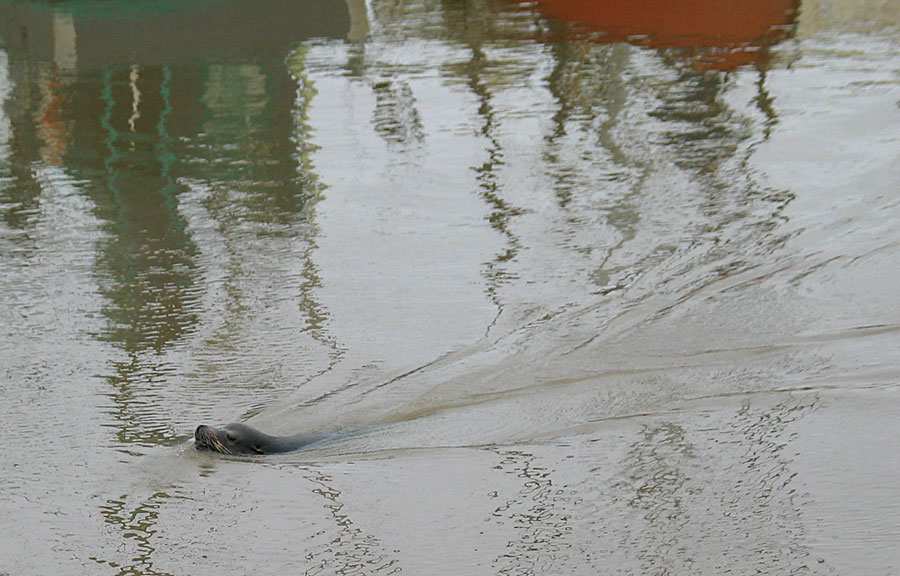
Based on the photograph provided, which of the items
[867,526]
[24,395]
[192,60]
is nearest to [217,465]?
[24,395]

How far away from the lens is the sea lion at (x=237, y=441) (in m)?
4.80

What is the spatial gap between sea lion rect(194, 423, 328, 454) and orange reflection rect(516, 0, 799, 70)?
304 inches

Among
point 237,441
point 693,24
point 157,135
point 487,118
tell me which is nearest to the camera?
point 237,441

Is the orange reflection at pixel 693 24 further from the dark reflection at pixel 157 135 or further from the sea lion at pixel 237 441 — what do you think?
the sea lion at pixel 237 441

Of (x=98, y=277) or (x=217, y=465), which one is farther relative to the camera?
(x=98, y=277)

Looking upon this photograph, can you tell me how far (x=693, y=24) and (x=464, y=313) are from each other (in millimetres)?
8298

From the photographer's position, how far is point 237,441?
4801mm

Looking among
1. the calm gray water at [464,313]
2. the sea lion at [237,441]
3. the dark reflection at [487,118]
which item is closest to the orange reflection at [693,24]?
the calm gray water at [464,313]

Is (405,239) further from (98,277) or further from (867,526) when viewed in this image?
(867,526)

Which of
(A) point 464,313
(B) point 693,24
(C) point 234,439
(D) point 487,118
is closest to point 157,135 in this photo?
(D) point 487,118

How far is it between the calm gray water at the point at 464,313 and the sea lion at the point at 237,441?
6 centimetres

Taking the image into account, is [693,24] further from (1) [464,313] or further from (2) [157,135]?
(1) [464,313]

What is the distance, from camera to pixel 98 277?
7125 millimetres

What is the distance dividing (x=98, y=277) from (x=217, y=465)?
108 inches
